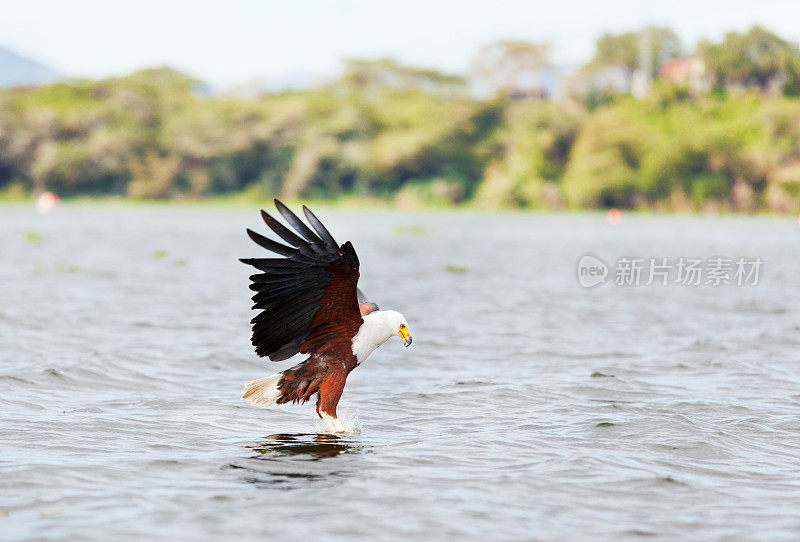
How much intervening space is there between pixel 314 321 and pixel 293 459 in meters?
0.98

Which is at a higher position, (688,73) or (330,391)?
(688,73)

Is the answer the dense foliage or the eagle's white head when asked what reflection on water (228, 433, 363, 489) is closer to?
the eagle's white head

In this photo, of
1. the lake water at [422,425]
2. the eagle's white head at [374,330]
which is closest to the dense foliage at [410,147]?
the lake water at [422,425]

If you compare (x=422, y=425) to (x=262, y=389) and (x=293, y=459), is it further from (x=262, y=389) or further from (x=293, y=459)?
(x=293, y=459)

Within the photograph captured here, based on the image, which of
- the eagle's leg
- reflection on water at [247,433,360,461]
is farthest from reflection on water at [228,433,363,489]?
the eagle's leg

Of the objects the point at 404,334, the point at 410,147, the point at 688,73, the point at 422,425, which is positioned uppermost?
the point at 688,73

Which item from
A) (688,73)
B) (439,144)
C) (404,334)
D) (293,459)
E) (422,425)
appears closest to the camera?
(293,459)

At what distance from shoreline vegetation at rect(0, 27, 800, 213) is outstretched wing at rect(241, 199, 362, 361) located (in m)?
61.3

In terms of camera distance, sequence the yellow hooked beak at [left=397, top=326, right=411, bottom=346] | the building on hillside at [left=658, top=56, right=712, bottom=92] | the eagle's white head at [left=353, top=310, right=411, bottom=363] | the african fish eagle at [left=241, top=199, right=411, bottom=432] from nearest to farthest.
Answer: the african fish eagle at [left=241, top=199, right=411, bottom=432] → the yellow hooked beak at [left=397, top=326, right=411, bottom=346] → the eagle's white head at [left=353, top=310, right=411, bottom=363] → the building on hillside at [left=658, top=56, right=712, bottom=92]

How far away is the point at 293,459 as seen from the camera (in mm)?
6562

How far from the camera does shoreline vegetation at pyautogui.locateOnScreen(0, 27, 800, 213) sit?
6725 centimetres

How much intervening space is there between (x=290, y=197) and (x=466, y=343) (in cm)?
6118

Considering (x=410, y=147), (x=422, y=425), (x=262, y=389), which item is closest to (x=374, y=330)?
(x=262, y=389)

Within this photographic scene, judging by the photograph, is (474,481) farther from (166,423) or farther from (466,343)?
(466,343)
